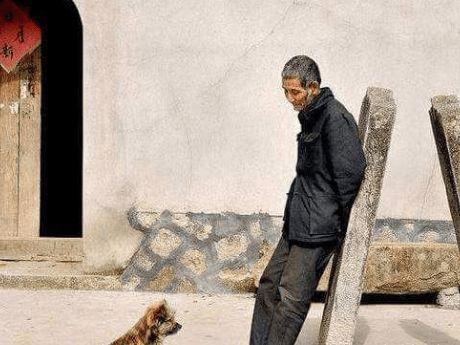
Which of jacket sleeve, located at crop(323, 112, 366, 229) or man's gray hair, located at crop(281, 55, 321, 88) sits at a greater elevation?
man's gray hair, located at crop(281, 55, 321, 88)

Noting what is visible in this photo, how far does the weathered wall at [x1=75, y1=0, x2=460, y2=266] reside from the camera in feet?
22.6

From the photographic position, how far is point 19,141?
26.0 ft

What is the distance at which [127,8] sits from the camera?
6.90m

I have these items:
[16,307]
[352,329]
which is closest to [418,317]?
[352,329]

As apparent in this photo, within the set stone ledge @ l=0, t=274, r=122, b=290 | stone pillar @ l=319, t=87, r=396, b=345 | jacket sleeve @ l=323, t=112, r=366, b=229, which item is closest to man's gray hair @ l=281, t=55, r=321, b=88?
jacket sleeve @ l=323, t=112, r=366, b=229

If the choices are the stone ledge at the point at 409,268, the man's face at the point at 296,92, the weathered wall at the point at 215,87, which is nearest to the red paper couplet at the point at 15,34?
the weathered wall at the point at 215,87

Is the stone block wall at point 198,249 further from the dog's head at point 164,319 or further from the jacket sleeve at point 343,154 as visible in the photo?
the jacket sleeve at point 343,154

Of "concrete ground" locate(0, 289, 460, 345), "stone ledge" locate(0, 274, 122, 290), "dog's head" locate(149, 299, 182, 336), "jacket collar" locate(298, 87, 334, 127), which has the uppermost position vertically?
"jacket collar" locate(298, 87, 334, 127)

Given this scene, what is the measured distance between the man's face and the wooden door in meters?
4.36

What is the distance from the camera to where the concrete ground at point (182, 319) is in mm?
5348

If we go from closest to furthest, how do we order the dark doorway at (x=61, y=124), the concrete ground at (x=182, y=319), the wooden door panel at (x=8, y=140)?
the concrete ground at (x=182, y=319) → the wooden door panel at (x=8, y=140) → the dark doorway at (x=61, y=124)

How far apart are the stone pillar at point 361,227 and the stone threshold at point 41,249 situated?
3.90 metres

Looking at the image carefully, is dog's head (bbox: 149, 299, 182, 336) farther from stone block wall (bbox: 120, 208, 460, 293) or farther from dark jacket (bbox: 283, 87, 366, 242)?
stone block wall (bbox: 120, 208, 460, 293)

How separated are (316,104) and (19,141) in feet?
15.1
